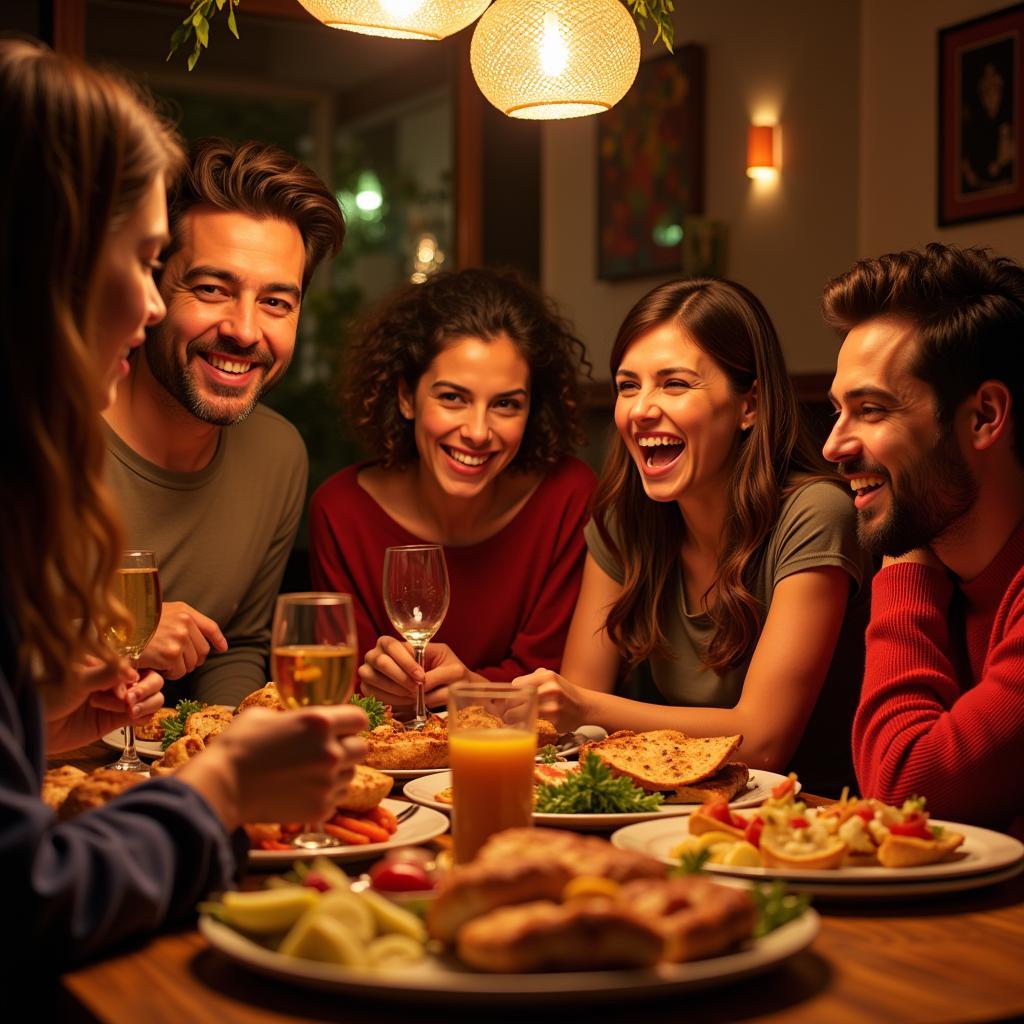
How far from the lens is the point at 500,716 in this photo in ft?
4.66

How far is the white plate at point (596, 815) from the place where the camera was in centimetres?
160

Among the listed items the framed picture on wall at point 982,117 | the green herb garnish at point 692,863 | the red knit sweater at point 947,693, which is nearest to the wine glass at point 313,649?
the green herb garnish at point 692,863

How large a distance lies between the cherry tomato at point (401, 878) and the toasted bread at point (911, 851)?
1.48 ft

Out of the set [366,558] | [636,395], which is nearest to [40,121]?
[636,395]

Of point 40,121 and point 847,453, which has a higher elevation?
point 40,121

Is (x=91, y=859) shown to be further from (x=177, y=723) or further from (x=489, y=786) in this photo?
(x=177, y=723)

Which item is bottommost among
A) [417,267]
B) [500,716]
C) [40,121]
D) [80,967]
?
[80,967]

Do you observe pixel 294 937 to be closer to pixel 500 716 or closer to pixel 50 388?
pixel 500 716

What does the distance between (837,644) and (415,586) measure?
0.98 meters

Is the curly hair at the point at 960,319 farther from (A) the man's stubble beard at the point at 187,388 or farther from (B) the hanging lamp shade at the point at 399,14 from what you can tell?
(A) the man's stubble beard at the point at 187,388

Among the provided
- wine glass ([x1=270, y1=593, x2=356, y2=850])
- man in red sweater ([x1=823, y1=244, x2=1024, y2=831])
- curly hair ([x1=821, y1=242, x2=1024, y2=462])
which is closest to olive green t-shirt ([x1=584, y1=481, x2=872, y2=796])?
man in red sweater ([x1=823, y1=244, x2=1024, y2=831])

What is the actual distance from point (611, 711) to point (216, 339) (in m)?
1.28

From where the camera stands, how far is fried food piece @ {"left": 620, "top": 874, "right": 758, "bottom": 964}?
1.04 m

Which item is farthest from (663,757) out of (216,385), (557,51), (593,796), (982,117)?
(982,117)
